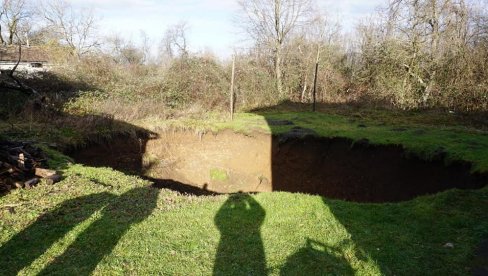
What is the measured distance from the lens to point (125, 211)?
604 cm

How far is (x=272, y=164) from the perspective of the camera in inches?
486

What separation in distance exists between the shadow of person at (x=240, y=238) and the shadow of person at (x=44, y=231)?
6.92 feet

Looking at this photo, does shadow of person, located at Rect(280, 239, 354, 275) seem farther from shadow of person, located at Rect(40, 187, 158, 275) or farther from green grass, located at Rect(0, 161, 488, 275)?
shadow of person, located at Rect(40, 187, 158, 275)

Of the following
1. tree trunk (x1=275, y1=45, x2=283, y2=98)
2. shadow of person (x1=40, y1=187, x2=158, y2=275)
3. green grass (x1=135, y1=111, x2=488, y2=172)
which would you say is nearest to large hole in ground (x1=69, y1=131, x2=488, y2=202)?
green grass (x1=135, y1=111, x2=488, y2=172)

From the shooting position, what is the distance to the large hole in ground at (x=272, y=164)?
10.1 meters

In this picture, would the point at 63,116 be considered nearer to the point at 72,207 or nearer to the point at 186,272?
the point at 72,207

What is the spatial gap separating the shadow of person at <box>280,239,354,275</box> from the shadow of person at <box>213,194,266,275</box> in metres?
0.36

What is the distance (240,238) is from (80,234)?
2.21m

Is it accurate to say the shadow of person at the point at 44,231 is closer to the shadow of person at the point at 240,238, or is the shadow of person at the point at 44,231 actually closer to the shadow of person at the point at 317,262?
the shadow of person at the point at 240,238

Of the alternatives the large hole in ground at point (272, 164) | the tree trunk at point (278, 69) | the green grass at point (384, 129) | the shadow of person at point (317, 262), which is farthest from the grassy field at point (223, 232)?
the tree trunk at point (278, 69)

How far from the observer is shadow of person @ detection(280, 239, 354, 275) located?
440 centimetres

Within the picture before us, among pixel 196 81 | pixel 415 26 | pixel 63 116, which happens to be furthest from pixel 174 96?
pixel 415 26

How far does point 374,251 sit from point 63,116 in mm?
11257

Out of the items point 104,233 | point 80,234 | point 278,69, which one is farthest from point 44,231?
point 278,69
